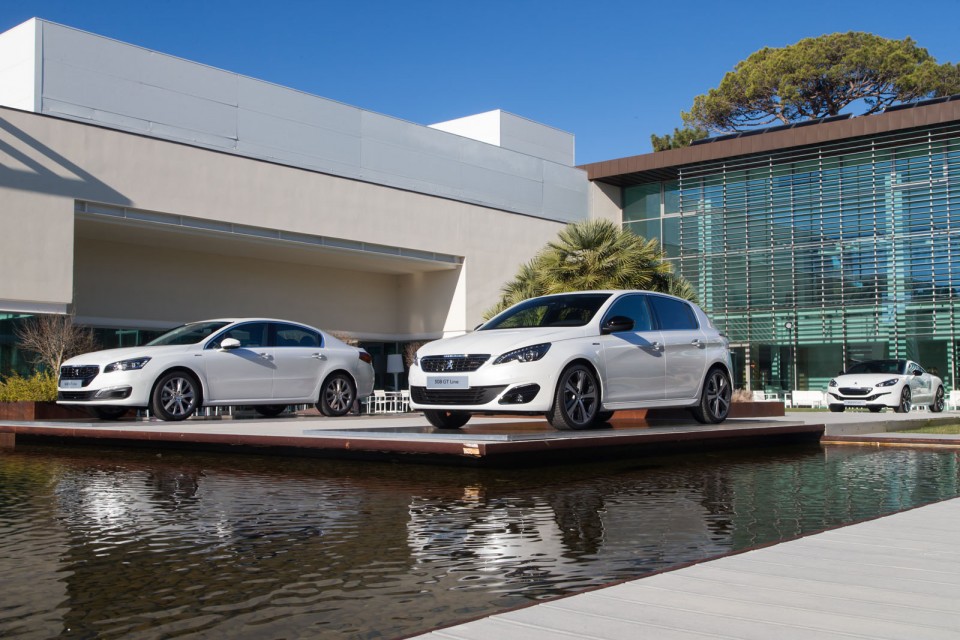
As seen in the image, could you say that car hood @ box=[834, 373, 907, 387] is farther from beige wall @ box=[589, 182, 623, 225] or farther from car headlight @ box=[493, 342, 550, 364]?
car headlight @ box=[493, 342, 550, 364]

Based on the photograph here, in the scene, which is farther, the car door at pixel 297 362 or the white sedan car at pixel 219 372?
the car door at pixel 297 362

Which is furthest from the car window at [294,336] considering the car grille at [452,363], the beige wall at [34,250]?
the beige wall at [34,250]

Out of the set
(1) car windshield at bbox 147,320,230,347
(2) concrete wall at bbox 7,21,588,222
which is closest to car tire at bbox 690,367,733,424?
(1) car windshield at bbox 147,320,230,347

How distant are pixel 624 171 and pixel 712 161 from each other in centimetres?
372

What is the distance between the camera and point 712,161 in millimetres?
34156

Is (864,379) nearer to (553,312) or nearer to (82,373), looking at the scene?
(553,312)

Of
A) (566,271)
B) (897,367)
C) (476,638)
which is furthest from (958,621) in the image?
(897,367)

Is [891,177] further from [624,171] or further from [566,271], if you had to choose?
[566,271]

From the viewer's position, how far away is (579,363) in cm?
888

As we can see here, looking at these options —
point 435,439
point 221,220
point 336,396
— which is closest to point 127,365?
point 336,396

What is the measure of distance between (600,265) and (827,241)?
12195 millimetres

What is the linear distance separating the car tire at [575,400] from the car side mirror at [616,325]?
0.48 meters

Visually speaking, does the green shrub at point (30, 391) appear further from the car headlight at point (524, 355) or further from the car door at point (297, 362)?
the car headlight at point (524, 355)

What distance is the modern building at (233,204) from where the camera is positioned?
2197 cm
